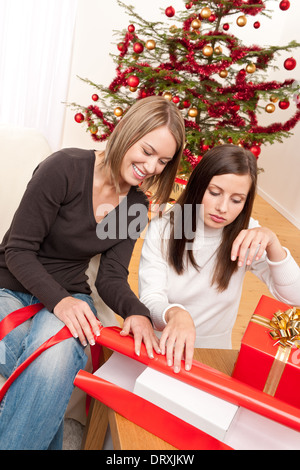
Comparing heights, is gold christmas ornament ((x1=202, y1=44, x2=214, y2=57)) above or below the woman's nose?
above

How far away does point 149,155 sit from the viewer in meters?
1.16

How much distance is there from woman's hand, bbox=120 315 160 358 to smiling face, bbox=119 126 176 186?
0.42 m

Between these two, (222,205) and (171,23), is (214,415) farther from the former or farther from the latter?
(171,23)

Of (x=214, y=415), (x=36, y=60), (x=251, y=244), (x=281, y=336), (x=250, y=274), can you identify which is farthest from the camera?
(x=36, y=60)

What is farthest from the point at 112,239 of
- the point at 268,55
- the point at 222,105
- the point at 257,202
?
the point at 257,202

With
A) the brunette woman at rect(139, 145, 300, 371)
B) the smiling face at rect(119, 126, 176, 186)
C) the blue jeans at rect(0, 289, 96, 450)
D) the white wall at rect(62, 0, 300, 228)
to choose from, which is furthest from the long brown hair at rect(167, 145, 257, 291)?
the white wall at rect(62, 0, 300, 228)

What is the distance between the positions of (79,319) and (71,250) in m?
0.31

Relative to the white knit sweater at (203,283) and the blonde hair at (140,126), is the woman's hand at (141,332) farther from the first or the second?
the blonde hair at (140,126)

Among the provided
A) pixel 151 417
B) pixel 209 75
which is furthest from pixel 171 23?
pixel 151 417

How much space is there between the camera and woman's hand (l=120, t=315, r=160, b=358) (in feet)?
2.77

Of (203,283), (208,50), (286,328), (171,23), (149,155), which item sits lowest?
(203,283)

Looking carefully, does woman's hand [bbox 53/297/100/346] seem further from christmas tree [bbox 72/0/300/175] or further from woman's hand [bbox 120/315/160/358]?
christmas tree [bbox 72/0/300/175]

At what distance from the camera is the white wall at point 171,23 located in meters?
3.96

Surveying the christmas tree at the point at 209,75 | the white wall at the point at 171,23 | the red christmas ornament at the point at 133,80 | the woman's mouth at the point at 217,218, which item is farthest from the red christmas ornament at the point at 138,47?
the woman's mouth at the point at 217,218
